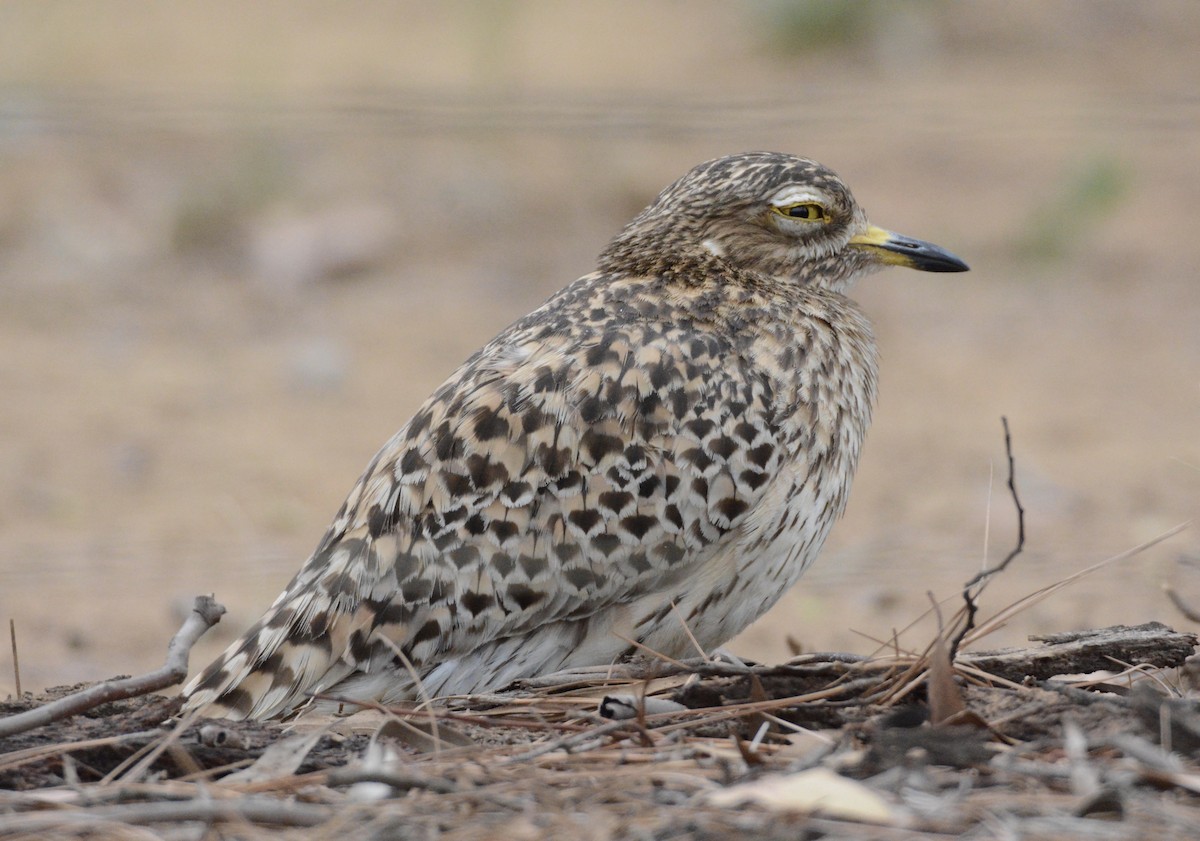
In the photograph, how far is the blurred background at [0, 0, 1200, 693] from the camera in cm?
749

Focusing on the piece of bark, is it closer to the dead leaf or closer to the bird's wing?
the bird's wing

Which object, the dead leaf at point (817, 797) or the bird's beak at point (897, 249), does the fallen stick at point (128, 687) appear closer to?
the dead leaf at point (817, 797)

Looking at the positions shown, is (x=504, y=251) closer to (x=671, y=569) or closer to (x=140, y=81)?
(x=140, y=81)

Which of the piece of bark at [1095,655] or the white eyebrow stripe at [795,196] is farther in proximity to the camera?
the white eyebrow stripe at [795,196]

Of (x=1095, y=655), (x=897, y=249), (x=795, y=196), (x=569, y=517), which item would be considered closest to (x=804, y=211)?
(x=795, y=196)

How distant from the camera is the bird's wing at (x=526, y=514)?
13.1 ft

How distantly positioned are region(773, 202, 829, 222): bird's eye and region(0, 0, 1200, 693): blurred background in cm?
217

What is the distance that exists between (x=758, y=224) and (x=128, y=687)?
242 centimetres

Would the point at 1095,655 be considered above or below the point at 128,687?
below

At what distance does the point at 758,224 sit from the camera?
4820 mm

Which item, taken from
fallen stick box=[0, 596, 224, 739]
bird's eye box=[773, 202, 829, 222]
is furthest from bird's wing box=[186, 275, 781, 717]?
bird's eye box=[773, 202, 829, 222]

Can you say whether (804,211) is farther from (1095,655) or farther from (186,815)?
(186,815)

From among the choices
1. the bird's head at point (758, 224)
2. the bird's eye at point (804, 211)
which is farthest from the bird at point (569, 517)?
the bird's eye at point (804, 211)

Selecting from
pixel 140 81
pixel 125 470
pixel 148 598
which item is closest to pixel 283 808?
pixel 148 598
